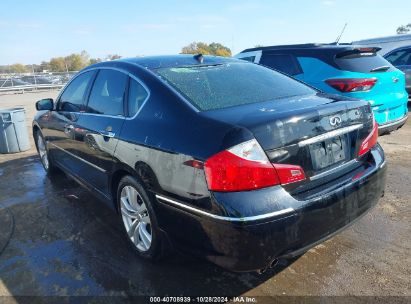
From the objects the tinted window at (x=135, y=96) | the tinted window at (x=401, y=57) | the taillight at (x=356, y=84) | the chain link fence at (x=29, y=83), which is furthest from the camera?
the chain link fence at (x=29, y=83)

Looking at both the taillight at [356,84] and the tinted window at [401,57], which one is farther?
the tinted window at [401,57]

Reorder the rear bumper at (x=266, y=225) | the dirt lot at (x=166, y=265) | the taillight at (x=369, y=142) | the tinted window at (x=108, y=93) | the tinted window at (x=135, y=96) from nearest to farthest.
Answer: the rear bumper at (x=266, y=225), the dirt lot at (x=166, y=265), the taillight at (x=369, y=142), the tinted window at (x=135, y=96), the tinted window at (x=108, y=93)

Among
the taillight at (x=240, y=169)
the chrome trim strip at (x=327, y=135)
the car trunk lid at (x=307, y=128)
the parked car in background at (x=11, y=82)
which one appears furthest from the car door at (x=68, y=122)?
the parked car in background at (x=11, y=82)

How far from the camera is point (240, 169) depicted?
2162mm

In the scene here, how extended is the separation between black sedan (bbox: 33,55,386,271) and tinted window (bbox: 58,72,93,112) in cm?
56

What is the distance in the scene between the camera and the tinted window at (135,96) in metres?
2.96

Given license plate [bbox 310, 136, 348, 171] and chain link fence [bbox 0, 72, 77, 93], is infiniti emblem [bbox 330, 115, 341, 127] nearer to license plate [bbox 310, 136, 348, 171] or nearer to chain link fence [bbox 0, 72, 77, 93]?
license plate [bbox 310, 136, 348, 171]

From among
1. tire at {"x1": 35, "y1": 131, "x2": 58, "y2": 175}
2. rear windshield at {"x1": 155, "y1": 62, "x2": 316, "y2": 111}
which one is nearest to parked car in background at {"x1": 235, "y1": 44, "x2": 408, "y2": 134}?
rear windshield at {"x1": 155, "y1": 62, "x2": 316, "y2": 111}

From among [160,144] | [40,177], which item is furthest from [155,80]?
[40,177]

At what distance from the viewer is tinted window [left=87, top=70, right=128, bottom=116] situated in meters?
3.28

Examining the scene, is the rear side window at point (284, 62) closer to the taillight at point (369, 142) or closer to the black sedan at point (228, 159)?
the black sedan at point (228, 159)

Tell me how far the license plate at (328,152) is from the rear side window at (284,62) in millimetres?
3518

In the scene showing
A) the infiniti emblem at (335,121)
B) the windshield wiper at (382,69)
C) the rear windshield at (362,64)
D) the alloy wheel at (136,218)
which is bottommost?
the alloy wheel at (136,218)

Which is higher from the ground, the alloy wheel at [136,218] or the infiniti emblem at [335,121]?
the infiniti emblem at [335,121]
